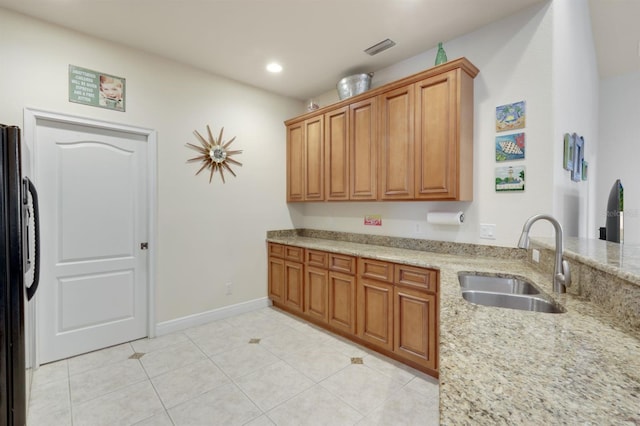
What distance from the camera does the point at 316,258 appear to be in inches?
125

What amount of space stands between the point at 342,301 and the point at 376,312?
1.36ft

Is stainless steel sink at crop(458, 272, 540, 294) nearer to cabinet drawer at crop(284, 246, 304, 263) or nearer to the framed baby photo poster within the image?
cabinet drawer at crop(284, 246, 304, 263)

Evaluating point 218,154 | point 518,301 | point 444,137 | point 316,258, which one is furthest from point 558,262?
point 218,154

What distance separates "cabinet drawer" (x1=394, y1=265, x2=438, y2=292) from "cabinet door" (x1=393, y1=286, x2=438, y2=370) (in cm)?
5

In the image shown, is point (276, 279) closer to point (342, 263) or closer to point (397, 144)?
point (342, 263)

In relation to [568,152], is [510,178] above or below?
below

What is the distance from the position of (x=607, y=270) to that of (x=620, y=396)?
0.64 metres

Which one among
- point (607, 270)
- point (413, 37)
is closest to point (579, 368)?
point (607, 270)

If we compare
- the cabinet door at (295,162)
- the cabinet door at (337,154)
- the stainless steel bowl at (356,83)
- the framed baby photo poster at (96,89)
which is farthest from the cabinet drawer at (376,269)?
the framed baby photo poster at (96,89)

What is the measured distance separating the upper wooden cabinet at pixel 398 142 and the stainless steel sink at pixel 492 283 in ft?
2.30

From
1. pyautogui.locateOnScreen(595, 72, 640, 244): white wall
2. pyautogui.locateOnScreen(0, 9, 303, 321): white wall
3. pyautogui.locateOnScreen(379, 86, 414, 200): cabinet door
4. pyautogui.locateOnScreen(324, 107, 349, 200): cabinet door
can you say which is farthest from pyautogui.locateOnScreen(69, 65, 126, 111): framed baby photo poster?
pyautogui.locateOnScreen(595, 72, 640, 244): white wall

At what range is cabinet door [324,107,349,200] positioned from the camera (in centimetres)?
322

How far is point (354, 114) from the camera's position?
10.2 ft

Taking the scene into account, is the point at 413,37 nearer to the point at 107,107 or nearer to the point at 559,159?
the point at 559,159
